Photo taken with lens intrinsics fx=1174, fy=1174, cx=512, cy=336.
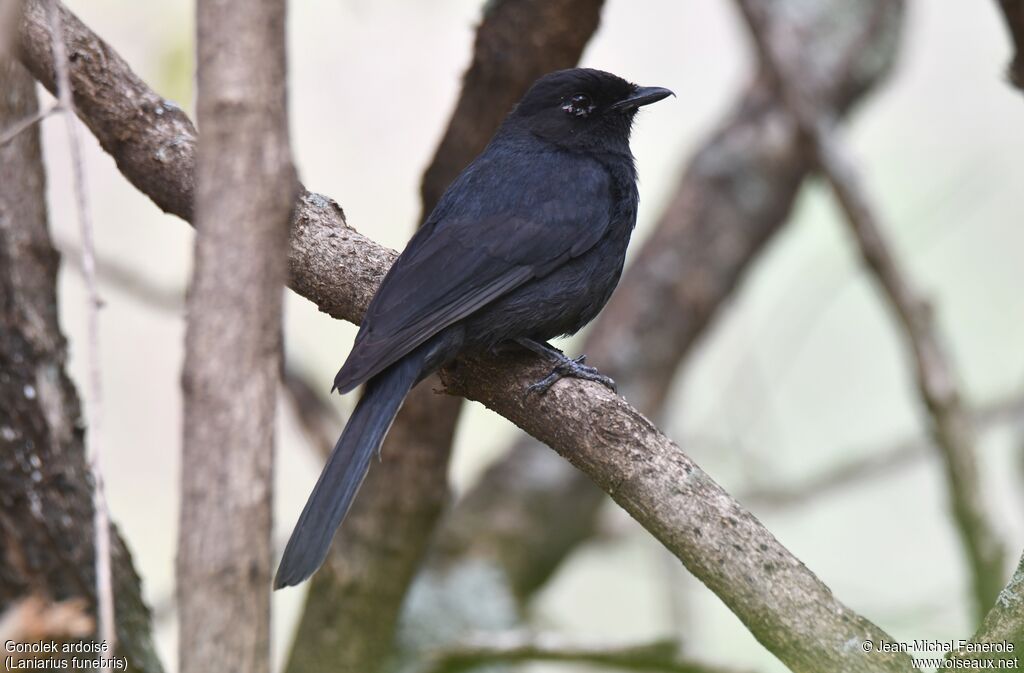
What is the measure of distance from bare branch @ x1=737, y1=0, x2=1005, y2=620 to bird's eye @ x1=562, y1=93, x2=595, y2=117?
1608mm

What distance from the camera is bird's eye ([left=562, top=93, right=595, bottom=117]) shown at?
439cm

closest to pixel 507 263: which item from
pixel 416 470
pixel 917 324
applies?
pixel 416 470

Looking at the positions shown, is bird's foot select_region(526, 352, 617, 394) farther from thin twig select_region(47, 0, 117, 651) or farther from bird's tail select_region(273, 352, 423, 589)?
thin twig select_region(47, 0, 117, 651)

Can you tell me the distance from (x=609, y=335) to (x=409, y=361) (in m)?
3.01

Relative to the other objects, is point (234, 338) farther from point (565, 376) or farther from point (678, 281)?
point (678, 281)

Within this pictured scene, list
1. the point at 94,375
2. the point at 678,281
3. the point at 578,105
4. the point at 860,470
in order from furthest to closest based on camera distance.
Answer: the point at 860,470
the point at 678,281
the point at 578,105
the point at 94,375

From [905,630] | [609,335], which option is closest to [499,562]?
[609,335]

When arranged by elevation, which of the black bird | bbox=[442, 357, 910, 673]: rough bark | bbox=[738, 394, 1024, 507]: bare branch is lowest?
bbox=[442, 357, 910, 673]: rough bark

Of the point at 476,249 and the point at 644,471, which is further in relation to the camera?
the point at 476,249

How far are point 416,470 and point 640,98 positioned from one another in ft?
5.53

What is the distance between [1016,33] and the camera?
3814mm

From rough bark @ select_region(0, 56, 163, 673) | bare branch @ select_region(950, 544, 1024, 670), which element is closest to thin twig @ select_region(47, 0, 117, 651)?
rough bark @ select_region(0, 56, 163, 673)

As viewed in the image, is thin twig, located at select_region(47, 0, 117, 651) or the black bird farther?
the black bird

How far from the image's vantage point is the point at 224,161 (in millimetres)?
2068
